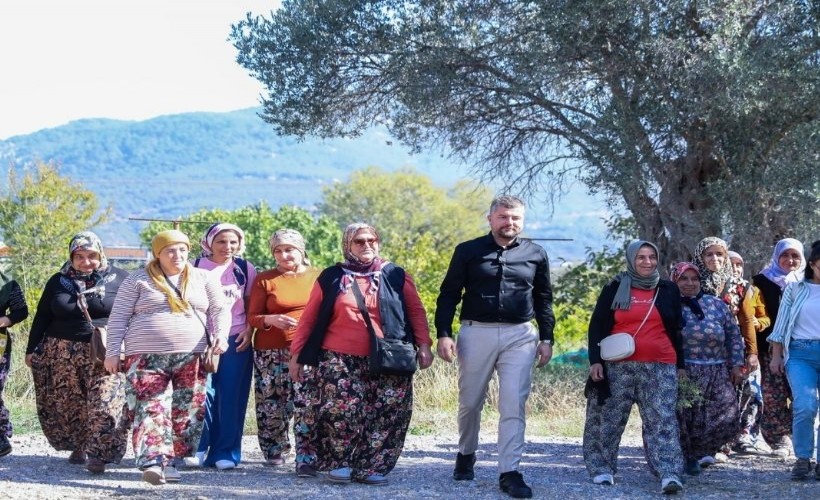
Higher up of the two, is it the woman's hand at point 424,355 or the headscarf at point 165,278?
the headscarf at point 165,278

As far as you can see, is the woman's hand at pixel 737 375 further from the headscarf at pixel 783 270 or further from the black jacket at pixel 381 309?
the black jacket at pixel 381 309

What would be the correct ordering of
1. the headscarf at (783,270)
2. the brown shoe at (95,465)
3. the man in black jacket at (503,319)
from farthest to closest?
the headscarf at (783,270), the brown shoe at (95,465), the man in black jacket at (503,319)

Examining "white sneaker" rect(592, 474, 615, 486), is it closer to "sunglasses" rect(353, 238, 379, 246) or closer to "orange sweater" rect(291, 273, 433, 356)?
"orange sweater" rect(291, 273, 433, 356)

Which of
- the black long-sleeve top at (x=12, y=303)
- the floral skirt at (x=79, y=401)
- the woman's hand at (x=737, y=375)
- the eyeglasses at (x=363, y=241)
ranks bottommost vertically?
the floral skirt at (x=79, y=401)

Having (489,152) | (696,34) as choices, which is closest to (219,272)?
(696,34)

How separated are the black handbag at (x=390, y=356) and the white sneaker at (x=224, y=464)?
1620mm

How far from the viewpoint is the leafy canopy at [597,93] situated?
12797 mm

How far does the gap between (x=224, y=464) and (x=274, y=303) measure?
4.12ft

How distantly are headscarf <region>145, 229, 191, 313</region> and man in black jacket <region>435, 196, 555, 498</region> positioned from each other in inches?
69.6

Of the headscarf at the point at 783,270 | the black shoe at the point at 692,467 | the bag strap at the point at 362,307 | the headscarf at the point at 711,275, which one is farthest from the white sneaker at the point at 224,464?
the headscarf at the point at 783,270

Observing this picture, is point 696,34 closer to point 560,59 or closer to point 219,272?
point 560,59

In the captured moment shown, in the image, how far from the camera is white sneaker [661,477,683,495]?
7.61 metres

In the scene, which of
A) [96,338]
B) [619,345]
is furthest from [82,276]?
[619,345]

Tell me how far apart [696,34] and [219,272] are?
7.20 meters
